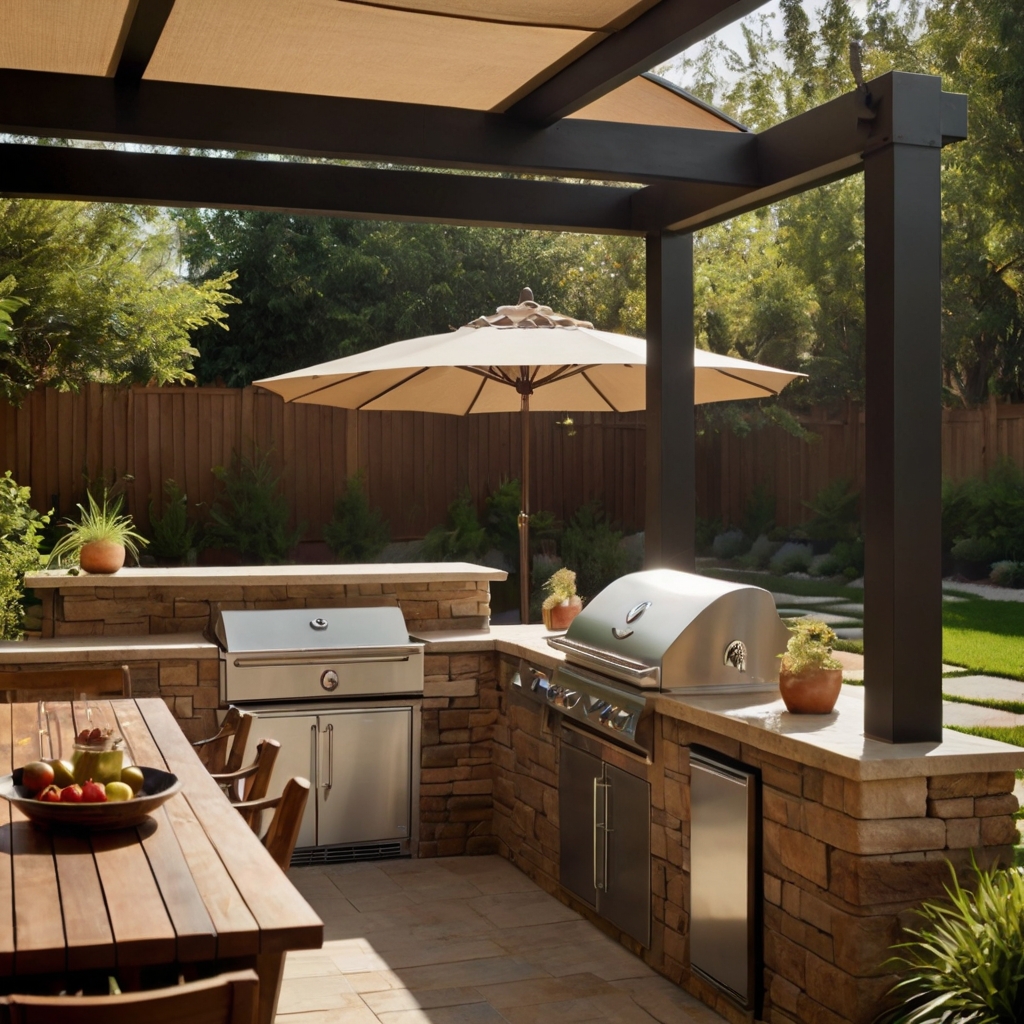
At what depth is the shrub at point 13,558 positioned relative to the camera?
7.56 m

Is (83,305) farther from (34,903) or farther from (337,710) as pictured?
(34,903)

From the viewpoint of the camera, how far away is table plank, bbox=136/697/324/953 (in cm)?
216

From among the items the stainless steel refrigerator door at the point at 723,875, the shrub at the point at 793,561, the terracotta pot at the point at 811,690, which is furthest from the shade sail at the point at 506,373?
the shrub at the point at 793,561

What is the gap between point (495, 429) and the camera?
45.0 ft

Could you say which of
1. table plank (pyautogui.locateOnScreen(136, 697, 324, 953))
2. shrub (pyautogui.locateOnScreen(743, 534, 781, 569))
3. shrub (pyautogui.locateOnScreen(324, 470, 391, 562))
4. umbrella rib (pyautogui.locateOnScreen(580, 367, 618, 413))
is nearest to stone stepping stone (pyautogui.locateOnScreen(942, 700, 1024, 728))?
umbrella rib (pyautogui.locateOnScreen(580, 367, 618, 413))

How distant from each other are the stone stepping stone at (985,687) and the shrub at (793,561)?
5.79m

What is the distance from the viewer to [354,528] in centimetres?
1280

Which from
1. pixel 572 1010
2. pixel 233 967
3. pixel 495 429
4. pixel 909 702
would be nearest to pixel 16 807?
pixel 233 967

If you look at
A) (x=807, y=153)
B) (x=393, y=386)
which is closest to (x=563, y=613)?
(x=393, y=386)

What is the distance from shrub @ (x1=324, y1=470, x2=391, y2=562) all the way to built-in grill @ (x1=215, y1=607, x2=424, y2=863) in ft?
22.9

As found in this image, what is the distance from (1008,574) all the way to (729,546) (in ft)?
12.0

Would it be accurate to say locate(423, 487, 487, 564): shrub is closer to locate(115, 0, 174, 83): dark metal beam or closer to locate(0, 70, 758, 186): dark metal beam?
locate(0, 70, 758, 186): dark metal beam

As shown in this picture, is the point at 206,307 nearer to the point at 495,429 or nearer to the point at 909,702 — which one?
the point at 495,429

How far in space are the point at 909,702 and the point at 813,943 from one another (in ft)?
2.35
